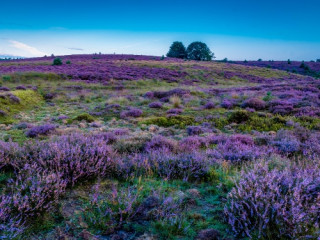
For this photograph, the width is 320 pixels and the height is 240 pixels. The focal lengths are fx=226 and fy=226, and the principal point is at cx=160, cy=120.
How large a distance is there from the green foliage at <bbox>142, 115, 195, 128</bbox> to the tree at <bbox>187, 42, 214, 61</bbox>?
227ft

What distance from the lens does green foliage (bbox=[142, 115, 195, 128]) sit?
11289 millimetres

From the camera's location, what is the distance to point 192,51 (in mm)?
78250

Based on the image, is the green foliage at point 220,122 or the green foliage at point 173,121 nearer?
the green foliage at point 220,122

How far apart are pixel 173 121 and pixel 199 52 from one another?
232ft

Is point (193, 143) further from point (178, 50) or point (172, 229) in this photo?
point (178, 50)

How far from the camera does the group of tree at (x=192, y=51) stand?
254 feet

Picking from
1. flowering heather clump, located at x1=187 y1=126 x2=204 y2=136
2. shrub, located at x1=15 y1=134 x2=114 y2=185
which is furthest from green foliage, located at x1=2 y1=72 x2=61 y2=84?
shrub, located at x1=15 y1=134 x2=114 y2=185

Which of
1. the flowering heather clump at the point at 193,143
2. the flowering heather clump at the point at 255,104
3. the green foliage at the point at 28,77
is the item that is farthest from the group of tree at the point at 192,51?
the flowering heather clump at the point at 193,143

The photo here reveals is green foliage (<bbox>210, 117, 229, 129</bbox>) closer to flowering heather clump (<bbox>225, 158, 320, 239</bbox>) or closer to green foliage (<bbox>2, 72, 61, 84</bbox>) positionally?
flowering heather clump (<bbox>225, 158, 320, 239</bbox>)

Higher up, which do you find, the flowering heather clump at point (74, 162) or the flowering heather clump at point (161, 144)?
the flowering heather clump at point (74, 162)

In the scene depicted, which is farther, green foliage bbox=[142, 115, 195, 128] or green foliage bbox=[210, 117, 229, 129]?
green foliage bbox=[142, 115, 195, 128]

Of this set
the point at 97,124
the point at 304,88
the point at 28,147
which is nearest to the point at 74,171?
the point at 28,147

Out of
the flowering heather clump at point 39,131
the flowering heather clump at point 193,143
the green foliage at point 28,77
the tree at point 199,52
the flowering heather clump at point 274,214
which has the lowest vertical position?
the flowering heather clump at point 39,131

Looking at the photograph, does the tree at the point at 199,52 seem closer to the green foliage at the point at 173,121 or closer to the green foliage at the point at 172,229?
the green foliage at the point at 173,121
